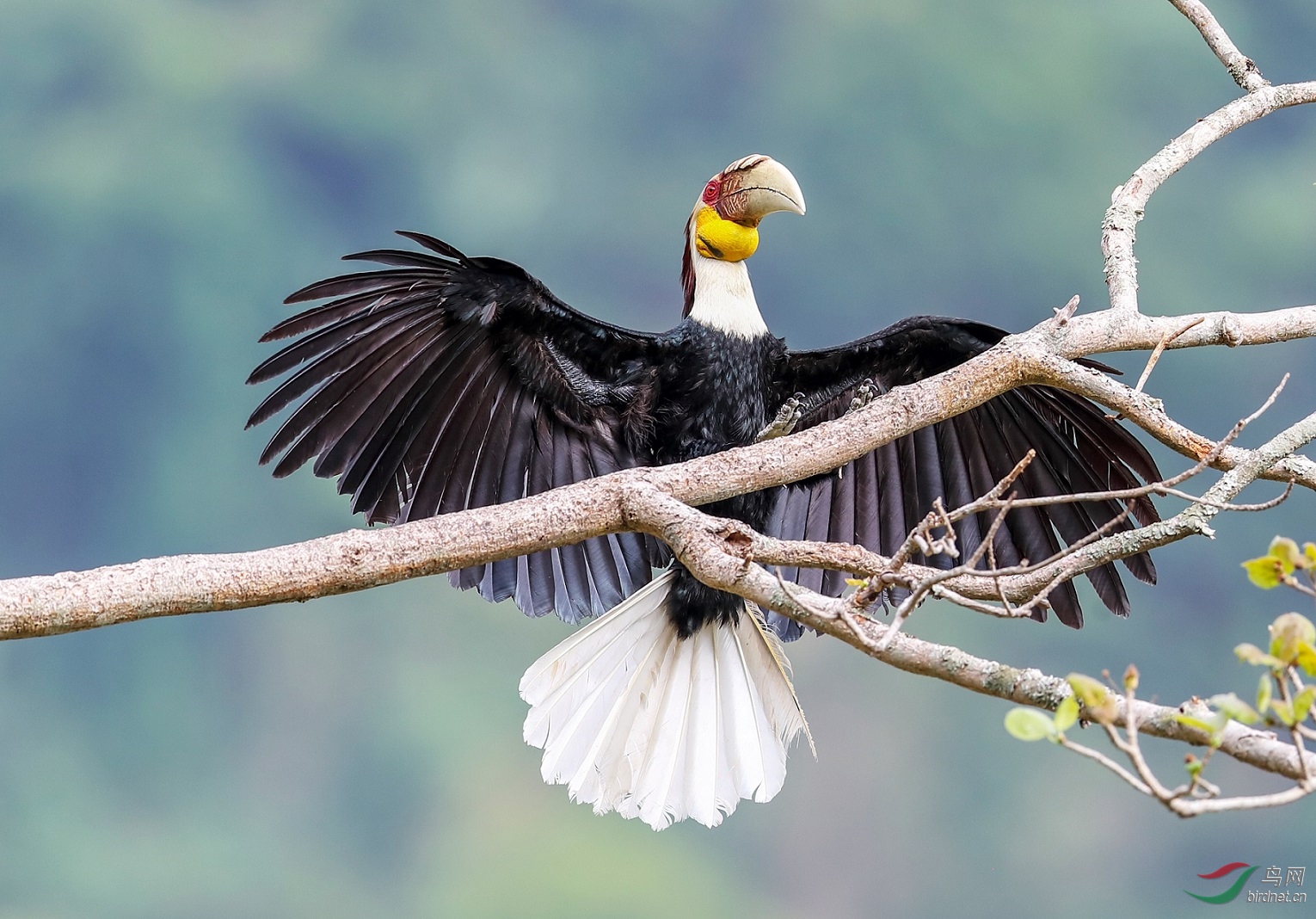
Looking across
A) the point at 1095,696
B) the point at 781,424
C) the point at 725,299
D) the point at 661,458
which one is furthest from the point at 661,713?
the point at 1095,696

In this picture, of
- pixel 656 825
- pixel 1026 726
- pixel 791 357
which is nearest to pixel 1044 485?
pixel 791 357

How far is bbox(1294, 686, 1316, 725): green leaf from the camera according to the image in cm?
114

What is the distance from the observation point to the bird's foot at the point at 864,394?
251 cm

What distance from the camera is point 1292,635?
1.16m

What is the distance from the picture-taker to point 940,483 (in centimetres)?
281


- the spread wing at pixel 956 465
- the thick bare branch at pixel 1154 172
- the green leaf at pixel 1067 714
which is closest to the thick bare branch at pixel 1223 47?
the thick bare branch at pixel 1154 172

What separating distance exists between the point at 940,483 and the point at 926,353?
0.31m

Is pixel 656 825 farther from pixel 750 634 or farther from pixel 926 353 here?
pixel 926 353

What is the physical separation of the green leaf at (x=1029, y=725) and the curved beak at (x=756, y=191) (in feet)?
5.88

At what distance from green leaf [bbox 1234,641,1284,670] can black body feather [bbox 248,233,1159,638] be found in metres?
1.31

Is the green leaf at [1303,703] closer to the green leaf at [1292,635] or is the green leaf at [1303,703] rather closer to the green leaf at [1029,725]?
the green leaf at [1292,635]

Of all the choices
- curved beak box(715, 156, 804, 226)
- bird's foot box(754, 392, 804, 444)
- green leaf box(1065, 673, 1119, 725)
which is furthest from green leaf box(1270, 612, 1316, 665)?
curved beak box(715, 156, 804, 226)

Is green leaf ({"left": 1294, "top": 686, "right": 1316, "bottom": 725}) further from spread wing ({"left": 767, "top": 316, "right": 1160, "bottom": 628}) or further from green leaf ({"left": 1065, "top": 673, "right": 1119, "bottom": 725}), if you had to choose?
spread wing ({"left": 767, "top": 316, "right": 1160, "bottom": 628})

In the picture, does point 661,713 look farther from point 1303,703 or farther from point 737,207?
point 1303,703
